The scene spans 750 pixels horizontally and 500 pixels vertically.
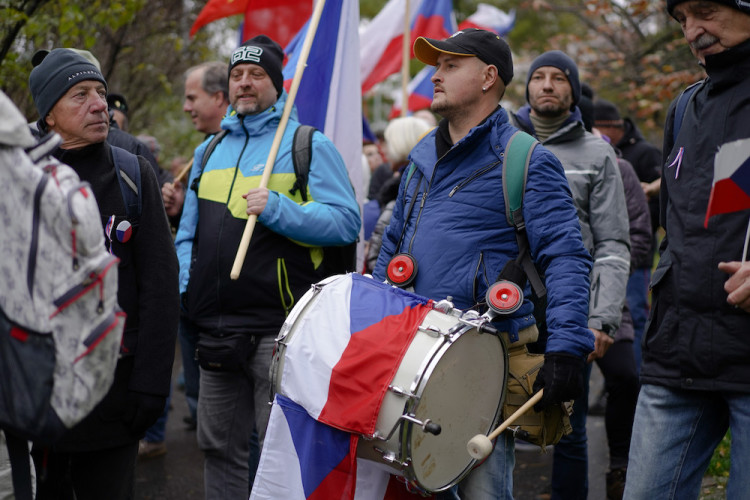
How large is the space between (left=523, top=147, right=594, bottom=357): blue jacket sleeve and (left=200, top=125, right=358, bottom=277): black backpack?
1.29m

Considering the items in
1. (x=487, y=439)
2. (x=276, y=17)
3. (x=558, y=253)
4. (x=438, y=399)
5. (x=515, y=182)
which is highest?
(x=276, y=17)

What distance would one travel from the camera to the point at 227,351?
4.10 meters

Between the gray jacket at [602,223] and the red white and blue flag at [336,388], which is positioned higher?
the gray jacket at [602,223]

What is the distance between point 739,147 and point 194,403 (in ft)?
15.3

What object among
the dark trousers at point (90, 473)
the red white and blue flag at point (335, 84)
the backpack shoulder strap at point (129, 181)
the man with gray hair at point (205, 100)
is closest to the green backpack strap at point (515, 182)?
the backpack shoulder strap at point (129, 181)

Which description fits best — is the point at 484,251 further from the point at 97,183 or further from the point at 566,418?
the point at 97,183

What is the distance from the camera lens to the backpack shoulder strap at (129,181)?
10.8ft

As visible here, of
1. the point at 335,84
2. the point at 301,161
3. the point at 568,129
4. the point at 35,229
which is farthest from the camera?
the point at 335,84

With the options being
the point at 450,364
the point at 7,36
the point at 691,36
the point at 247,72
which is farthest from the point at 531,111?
the point at 7,36

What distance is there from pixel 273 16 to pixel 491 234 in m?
3.61

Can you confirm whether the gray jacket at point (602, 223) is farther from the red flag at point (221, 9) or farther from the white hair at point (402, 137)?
the red flag at point (221, 9)

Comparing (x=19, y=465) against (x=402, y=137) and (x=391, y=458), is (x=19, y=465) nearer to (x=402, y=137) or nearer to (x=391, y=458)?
(x=391, y=458)

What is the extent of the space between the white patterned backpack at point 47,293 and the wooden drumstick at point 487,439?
129cm

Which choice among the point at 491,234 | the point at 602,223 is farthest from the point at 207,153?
the point at 602,223
